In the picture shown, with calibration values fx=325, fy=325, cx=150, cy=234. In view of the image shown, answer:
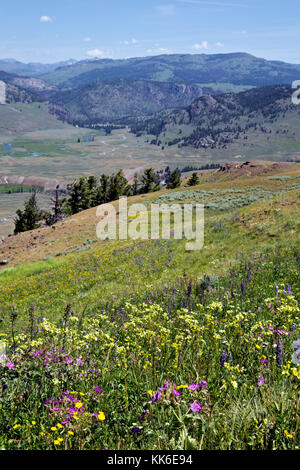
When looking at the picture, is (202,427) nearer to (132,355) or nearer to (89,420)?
(89,420)

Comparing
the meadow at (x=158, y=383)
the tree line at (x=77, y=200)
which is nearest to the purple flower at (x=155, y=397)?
the meadow at (x=158, y=383)

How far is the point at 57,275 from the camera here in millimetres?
19344

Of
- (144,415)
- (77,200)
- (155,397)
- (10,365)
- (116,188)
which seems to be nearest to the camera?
(155,397)

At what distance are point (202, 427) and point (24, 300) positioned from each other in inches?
600

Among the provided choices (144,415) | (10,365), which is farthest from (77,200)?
(144,415)

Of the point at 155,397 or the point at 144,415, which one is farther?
the point at 144,415

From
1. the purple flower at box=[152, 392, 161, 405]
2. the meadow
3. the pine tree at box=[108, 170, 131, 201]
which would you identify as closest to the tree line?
the pine tree at box=[108, 170, 131, 201]

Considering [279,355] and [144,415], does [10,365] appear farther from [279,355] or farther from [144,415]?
[279,355]

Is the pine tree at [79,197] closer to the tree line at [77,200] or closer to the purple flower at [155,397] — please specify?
the tree line at [77,200]

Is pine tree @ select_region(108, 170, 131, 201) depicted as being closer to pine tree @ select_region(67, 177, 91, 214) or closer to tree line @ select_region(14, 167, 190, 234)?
tree line @ select_region(14, 167, 190, 234)
